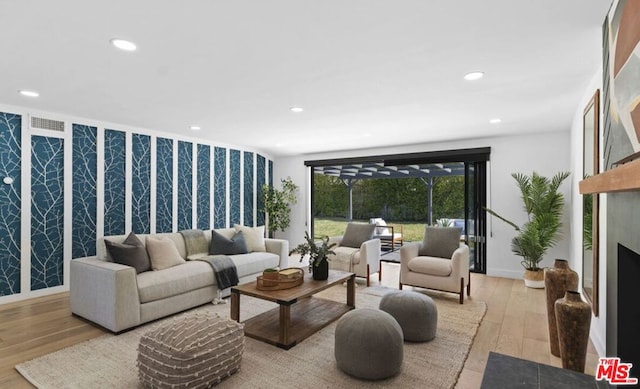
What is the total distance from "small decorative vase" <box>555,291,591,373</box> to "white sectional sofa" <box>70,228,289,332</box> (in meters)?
3.38

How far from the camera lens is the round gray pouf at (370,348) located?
2.27m

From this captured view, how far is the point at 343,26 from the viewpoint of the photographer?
2.06 m

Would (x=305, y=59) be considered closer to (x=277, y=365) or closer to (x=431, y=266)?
(x=277, y=365)

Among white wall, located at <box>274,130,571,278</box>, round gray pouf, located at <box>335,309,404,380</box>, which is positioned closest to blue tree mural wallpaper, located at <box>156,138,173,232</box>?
round gray pouf, located at <box>335,309,404,380</box>

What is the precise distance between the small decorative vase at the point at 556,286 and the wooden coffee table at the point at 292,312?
1.82m

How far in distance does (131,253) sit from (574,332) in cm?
395

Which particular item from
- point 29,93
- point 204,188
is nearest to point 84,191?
point 29,93

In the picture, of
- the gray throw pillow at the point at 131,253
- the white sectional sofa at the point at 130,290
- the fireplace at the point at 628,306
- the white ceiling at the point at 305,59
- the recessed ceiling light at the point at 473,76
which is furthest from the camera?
the gray throw pillow at the point at 131,253

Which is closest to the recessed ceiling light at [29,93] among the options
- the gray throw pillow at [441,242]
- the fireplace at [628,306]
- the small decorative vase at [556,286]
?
the gray throw pillow at [441,242]

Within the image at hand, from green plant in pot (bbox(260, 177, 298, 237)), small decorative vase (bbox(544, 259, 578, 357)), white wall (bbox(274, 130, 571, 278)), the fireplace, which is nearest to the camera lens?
the fireplace

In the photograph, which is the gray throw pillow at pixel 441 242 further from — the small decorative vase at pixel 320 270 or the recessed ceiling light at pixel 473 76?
the recessed ceiling light at pixel 473 76

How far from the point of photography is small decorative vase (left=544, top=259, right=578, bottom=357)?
270cm

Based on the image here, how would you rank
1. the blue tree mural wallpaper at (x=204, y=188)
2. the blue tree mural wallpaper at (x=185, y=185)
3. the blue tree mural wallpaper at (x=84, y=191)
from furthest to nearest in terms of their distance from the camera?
the blue tree mural wallpaper at (x=204, y=188)
the blue tree mural wallpaper at (x=185, y=185)
the blue tree mural wallpaper at (x=84, y=191)

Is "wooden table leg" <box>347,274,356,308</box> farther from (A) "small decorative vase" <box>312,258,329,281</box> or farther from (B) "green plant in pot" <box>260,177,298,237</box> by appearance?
(B) "green plant in pot" <box>260,177,298,237</box>
